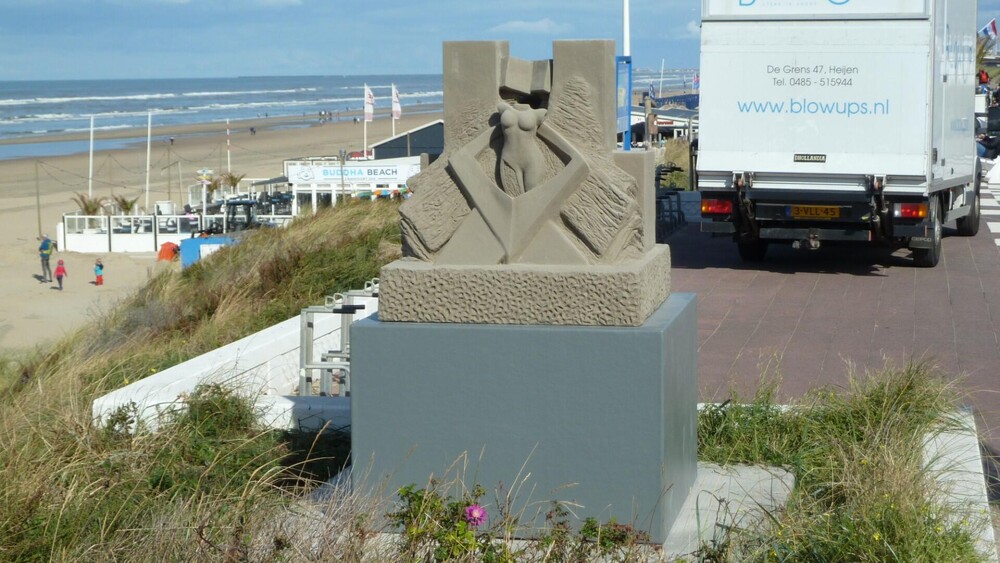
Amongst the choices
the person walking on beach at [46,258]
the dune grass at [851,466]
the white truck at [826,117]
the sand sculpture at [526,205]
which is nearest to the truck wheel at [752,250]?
the white truck at [826,117]

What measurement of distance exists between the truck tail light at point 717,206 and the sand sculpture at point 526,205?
9162mm

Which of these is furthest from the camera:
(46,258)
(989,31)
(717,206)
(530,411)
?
(989,31)

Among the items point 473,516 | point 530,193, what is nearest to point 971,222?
point 530,193

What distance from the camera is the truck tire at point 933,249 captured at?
14070mm

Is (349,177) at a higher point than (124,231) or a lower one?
higher

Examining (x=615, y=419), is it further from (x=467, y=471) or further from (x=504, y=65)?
(x=504, y=65)

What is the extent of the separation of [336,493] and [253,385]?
11.0 feet

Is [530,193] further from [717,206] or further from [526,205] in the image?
[717,206]

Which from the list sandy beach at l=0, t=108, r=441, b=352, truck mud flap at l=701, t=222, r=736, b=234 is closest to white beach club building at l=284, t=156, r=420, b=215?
sandy beach at l=0, t=108, r=441, b=352

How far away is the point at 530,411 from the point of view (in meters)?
5.03

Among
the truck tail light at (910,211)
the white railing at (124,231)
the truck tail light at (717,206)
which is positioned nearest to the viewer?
the truck tail light at (910,211)

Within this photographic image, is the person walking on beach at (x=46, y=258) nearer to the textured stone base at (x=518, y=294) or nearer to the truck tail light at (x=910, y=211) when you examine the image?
the truck tail light at (x=910, y=211)

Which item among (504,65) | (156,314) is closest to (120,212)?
(156,314)

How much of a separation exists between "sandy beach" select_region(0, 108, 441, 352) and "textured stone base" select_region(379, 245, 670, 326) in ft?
23.9
